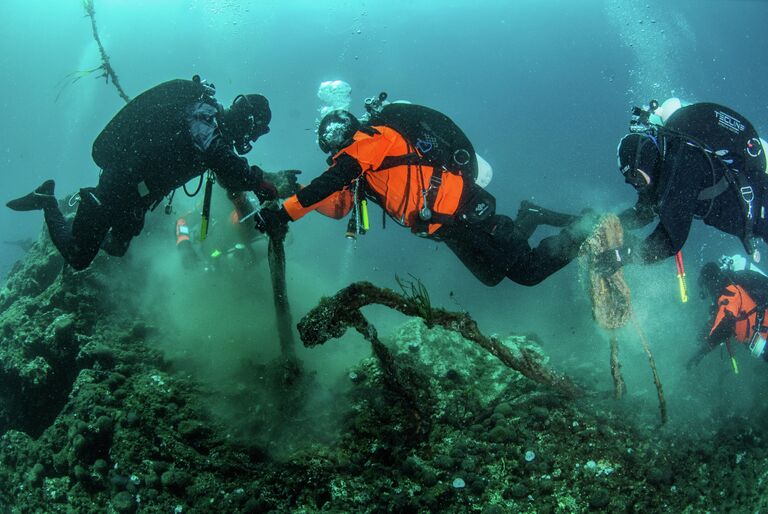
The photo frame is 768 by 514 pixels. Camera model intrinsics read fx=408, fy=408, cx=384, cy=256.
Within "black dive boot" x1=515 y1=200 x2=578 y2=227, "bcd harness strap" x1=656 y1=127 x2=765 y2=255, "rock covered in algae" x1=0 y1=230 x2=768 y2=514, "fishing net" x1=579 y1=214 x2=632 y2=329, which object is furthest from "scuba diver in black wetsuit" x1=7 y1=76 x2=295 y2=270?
"bcd harness strap" x1=656 y1=127 x2=765 y2=255

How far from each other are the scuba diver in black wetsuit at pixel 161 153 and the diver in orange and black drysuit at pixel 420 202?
30.1 inches

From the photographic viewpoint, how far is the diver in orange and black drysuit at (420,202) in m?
4.17

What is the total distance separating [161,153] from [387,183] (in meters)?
2.47

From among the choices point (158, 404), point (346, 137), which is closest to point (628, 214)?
point (346, 137)

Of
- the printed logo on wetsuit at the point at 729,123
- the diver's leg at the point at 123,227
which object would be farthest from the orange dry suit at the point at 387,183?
the printed logo on wetsuit at the point at 729,123

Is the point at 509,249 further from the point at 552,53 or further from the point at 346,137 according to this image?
the point at 552,53

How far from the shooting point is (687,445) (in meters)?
3.72

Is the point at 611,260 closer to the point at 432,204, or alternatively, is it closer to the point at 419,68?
the point at 432,204

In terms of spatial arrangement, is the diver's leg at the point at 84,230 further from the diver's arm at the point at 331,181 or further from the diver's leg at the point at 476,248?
the diver's leg at the point at 476,248

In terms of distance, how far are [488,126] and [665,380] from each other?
67.1 m

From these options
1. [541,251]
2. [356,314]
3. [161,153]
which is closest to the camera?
[356,314]

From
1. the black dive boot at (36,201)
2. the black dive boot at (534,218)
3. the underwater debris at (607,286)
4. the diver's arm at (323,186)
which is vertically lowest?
the underwater debris at (607,286)

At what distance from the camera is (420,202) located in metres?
4.58

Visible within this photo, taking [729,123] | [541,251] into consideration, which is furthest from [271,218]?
[729,123]
